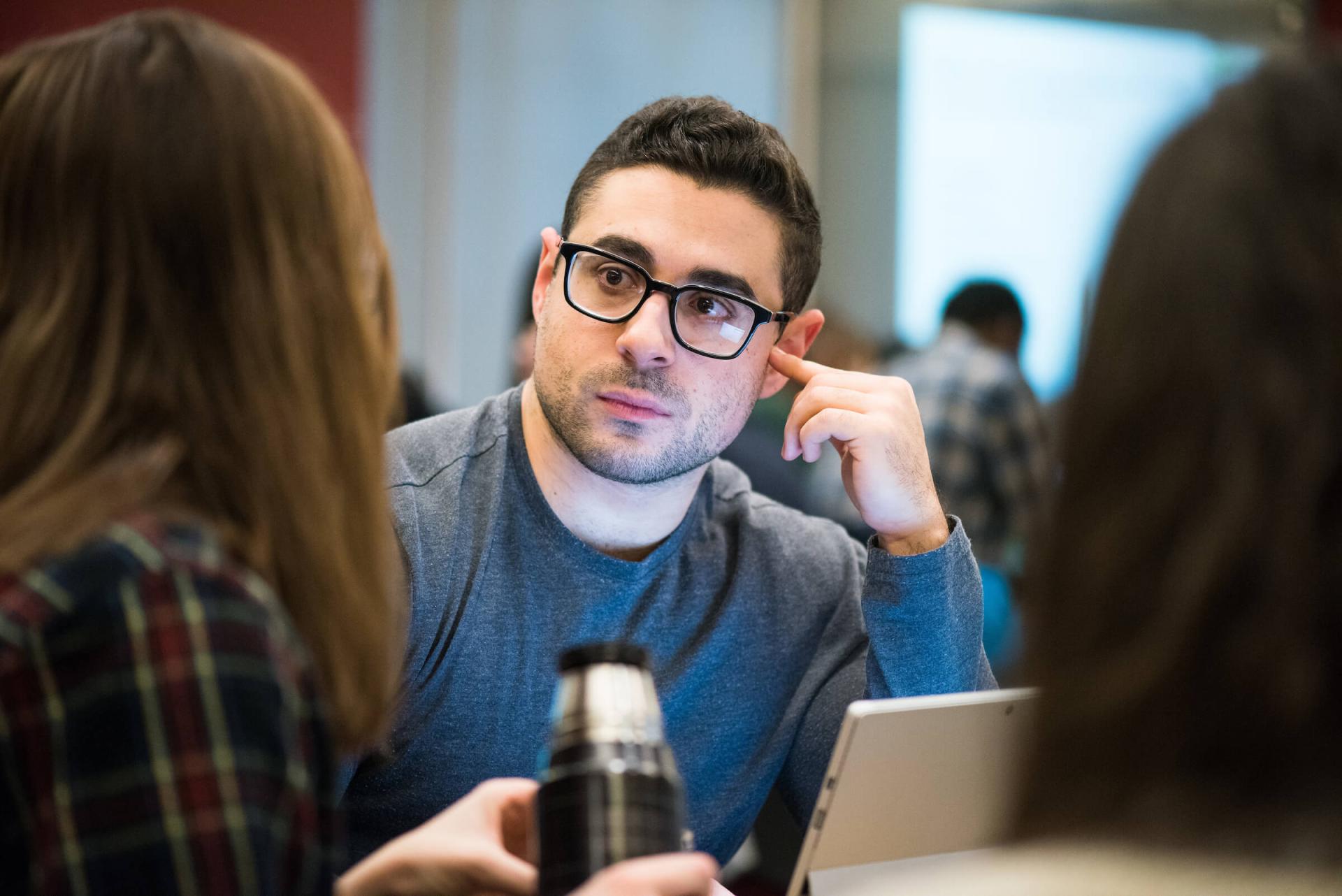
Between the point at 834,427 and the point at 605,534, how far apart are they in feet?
1.09

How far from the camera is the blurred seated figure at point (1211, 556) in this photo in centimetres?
69

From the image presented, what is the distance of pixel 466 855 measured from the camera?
101 centimetres

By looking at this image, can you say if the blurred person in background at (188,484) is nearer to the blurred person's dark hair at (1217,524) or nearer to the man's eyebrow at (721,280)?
the blurred person's dark hair at (1217,524)

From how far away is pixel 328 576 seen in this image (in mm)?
902

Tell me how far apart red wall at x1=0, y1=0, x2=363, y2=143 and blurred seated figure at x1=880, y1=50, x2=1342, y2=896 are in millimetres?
3587

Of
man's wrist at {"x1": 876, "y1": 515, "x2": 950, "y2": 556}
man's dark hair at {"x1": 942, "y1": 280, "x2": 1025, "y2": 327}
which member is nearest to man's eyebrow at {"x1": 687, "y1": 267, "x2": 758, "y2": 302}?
man's wrist at {"x1": 876, "y1": 515, "x2": 950, "y2": 556}

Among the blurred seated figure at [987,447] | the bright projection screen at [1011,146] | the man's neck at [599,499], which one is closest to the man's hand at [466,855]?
the man's neck at [599,499]

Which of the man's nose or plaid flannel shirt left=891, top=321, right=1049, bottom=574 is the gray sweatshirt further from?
plaid flannel shirt left=891, top=321, right=1049, bottom=574

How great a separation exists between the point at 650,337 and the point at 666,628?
15.0 inches

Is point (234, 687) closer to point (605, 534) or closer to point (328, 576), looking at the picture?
point (328, 576)

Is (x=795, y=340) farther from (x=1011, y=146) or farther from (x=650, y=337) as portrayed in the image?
(x=1011, y=146)

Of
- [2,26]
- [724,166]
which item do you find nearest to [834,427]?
[724,166]

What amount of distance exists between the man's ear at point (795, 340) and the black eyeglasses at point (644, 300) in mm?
136

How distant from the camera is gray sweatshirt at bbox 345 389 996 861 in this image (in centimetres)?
158
